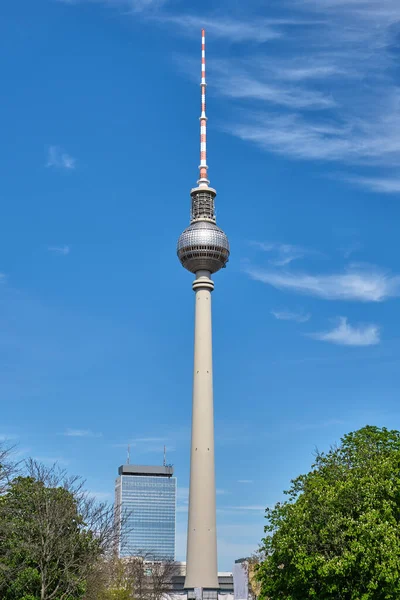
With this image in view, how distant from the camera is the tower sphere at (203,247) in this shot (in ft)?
432

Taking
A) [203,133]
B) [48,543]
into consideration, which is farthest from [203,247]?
[48,543]

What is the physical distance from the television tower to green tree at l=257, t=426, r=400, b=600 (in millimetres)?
61384

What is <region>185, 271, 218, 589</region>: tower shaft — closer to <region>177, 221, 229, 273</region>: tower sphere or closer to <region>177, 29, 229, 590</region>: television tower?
<region>177, 29, 229, 590</region>: television tower

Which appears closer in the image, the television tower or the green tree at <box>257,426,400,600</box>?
the green tree at <box>257,426,400,600</box>

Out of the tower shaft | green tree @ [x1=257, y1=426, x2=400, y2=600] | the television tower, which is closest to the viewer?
green tree @ [x1=257, y1=426, x2=400, y2=600]

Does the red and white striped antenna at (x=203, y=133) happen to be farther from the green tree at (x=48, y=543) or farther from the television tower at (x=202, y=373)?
the green tree at (x=48, y=543)

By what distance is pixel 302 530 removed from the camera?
167 ft

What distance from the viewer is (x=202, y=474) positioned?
118500 millimetres

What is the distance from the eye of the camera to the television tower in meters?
116

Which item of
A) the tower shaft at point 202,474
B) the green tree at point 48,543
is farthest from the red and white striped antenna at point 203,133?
the green tree at point 48,543

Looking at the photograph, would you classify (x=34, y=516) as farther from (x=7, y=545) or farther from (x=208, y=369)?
(x=208, y=369)

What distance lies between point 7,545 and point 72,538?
449cm

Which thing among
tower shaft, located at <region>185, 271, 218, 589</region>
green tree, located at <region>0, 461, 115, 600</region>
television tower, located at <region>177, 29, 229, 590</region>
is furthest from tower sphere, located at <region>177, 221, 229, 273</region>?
green tree, located at <region>0, 461, 115, 600</region>

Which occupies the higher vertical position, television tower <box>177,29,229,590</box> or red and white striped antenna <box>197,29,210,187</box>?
red and white striped antenna <box>197,29,210,187</box>
